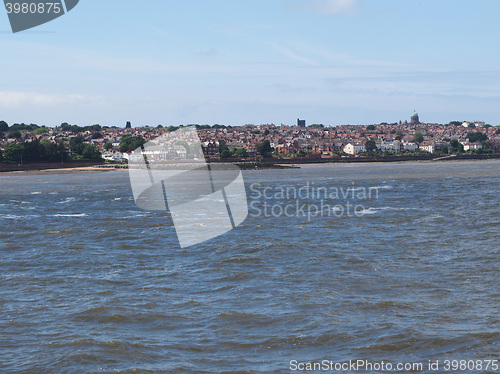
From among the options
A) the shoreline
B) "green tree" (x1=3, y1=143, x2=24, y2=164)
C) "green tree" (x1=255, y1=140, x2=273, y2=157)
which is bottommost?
the shoreline

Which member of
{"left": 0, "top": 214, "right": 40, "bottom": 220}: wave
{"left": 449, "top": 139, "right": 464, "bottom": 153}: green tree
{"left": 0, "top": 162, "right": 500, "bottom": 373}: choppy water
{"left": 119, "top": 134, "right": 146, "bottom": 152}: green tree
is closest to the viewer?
{"left": 0, "top": 162, "right": 500, "bottom": 373}: choppy water

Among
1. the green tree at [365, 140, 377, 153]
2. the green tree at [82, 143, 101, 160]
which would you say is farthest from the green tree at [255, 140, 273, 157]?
the green tree at [82, 143, 101, 160]

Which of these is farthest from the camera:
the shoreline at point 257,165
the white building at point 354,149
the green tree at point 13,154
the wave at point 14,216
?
the white building at point 354,149

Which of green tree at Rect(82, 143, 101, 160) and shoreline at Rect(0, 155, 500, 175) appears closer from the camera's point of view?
shoreline at Rect(0, 155, 500, 175)

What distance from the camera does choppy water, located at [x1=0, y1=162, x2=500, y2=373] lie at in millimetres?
9234

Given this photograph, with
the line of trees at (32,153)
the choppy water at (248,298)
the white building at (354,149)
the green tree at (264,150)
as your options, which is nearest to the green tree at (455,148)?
the white building at (354,149)

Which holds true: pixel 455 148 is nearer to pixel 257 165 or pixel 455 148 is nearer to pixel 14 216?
pixel 257 165

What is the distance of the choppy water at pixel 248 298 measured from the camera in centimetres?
923

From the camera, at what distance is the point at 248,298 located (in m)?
12.6

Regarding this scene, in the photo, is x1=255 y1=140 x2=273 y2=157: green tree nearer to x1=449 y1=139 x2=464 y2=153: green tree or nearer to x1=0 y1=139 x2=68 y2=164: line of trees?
x1=0 y1=139 x2=68 y2=164: line of trees

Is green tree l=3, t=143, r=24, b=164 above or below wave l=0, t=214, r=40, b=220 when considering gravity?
above

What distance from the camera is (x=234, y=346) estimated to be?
9.67 meters

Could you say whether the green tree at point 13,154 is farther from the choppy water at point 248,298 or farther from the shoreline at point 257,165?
the choppy water at point 248,298

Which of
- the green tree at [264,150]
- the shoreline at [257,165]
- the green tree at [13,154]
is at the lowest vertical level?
the shoreline at [257,165]
